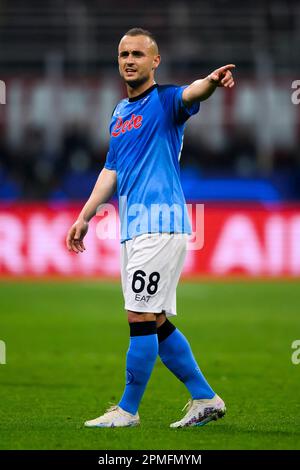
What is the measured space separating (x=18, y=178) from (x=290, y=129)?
5.96m

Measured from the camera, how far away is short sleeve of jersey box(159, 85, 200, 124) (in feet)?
19.6

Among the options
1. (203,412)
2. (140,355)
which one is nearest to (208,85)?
(140,355)

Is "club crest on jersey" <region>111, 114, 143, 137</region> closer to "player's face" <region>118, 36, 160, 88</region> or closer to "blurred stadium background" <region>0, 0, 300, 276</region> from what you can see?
"player's face" <region>118, 36, 160, 88</region>

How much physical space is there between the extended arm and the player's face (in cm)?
65

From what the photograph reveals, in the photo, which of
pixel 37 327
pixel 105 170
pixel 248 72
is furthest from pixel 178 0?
pixel 105 170

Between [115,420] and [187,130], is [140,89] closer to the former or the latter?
[115,420]

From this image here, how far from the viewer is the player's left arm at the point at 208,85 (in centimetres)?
556

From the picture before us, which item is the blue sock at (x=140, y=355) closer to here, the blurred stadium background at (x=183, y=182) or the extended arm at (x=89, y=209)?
the extended arm at (x=89, y=209)

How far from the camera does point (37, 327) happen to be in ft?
41.9

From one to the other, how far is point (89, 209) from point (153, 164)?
536 millimetres

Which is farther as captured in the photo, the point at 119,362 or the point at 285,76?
the point at 285,76

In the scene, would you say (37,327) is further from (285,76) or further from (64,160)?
(285,76)

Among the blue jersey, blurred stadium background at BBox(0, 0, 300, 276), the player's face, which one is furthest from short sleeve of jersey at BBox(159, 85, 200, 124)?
blurred stadium background at BBox(0, 0, 300, 276)

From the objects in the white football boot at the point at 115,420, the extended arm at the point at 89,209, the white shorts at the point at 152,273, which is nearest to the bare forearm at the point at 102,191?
the extended arm at the point at 89,209
